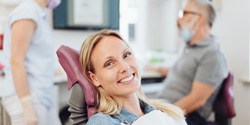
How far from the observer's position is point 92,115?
1057mm

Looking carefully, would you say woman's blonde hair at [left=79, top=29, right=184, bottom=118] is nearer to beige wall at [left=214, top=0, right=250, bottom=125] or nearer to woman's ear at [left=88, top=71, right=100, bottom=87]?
woman's ear at [left=88, top=71, right=100, bottom=87]

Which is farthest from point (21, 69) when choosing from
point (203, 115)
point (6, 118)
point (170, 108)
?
point (203, 115)

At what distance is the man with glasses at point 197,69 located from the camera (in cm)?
189

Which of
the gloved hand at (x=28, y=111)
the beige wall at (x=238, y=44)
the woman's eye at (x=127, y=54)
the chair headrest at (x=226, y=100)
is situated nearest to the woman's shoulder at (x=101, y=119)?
the woman's eye at (x=127, y=54)

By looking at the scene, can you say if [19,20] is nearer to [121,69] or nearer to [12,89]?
[12,89]

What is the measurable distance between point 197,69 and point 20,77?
106 centimetres

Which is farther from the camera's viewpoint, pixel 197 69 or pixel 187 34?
pixel 187 34

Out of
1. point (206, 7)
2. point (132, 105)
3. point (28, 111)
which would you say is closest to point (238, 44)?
point (206, 7)

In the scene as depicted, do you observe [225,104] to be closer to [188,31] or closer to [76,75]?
[188,31]

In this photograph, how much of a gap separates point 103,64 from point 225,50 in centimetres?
182

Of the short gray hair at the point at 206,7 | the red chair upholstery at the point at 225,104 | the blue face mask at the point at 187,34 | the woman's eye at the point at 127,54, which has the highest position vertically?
the short gray hair at the point at 206,7

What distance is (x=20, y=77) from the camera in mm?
1497

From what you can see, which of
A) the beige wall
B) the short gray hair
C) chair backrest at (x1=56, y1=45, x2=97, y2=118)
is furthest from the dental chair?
the beige wall

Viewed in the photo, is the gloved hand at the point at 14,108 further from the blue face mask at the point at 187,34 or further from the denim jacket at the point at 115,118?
the blue face mask at the point at 187,34
